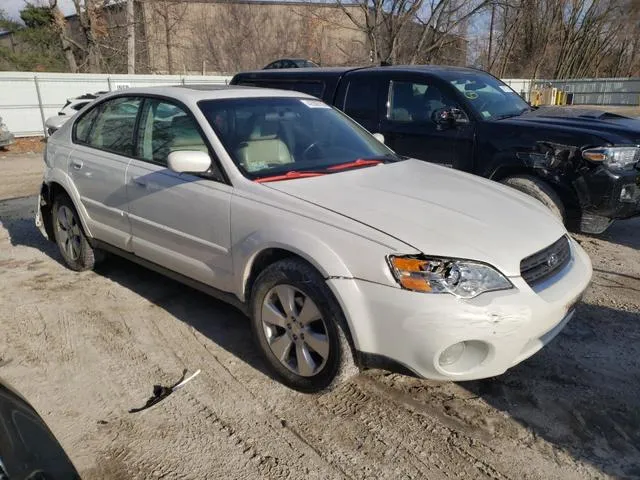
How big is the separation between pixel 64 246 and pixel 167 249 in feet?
6.17

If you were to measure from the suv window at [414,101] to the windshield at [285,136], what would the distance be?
1958 mm

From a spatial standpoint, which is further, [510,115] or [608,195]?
[510,115]

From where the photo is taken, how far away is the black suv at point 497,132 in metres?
5.27

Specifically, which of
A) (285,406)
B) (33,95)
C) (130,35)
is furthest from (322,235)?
(130,35)

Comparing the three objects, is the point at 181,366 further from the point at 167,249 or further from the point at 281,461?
the point at 281,461

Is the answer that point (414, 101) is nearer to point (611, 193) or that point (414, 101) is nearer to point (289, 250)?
point (611, 193)

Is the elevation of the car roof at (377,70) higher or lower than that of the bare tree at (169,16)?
lower

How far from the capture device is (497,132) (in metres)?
5.68

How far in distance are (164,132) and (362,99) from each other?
3095mm

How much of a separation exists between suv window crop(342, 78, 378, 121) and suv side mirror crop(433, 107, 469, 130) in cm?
83

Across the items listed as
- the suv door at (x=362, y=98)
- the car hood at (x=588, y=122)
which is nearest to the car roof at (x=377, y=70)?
the suv door at (x=362, y=98)

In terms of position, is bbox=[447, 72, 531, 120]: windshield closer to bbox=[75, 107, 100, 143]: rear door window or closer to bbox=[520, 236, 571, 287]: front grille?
bbox=[520, 236, 571, 287]: front grille

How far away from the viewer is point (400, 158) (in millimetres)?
4293

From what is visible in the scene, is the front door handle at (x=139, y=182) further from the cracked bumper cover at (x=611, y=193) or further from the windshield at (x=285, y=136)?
the cracked bumper cover at (x=611, y=193)
